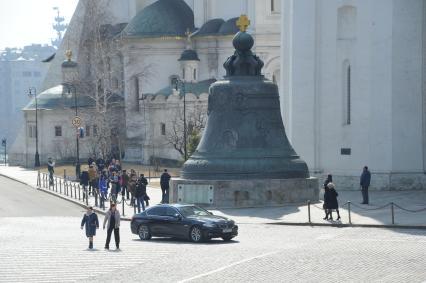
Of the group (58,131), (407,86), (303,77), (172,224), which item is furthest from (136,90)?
(172,224)

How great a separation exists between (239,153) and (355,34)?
365 inches

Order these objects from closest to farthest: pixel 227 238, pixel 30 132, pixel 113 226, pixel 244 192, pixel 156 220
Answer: pixel 113 226, pixel 227 238, pixel 156 220, pixel 244 192, pixel 30 132

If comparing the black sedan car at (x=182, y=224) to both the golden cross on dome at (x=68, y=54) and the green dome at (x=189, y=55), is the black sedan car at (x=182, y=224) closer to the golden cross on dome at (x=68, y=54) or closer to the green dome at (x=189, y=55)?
the green dome at (x=189, y=55)

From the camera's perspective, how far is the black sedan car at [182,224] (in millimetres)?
33375

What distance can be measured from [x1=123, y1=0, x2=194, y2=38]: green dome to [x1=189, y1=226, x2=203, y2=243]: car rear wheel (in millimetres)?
61458

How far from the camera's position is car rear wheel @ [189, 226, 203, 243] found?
33.6 metres

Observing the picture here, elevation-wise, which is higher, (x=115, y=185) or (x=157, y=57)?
(x=157, y=57)

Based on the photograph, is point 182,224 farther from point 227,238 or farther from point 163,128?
point 163,128

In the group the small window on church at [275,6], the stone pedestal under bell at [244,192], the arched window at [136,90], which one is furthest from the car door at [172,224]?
the arched window at [136,90]

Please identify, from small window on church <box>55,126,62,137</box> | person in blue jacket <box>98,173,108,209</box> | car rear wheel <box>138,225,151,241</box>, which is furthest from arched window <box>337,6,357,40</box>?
small window on church <box>55,126,62,137</box>

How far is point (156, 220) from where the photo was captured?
114ft

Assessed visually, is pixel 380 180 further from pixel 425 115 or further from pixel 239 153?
pixel 239 153

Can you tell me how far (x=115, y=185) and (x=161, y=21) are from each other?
4633cm

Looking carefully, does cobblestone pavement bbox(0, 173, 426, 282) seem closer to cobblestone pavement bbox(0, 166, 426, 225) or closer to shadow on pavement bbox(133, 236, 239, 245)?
shadow on pavement bbox(133, 236, 239, 245)
